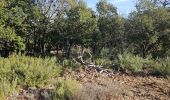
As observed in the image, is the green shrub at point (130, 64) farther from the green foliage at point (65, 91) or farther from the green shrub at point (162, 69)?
the green foliage at point (65, 91)

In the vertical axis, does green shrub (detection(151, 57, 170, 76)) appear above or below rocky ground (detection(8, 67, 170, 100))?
above

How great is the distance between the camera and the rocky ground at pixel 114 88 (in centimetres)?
998

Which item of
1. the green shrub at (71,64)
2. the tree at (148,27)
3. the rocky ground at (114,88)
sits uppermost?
the tree at (148,27)

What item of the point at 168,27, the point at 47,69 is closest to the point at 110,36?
the point at 168,27

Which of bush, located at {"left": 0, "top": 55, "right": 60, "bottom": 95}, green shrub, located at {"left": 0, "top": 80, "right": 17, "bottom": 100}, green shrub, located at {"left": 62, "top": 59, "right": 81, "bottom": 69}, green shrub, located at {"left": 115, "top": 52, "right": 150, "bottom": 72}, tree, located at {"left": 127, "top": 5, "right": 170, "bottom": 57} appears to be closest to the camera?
green shrub, located at {"left": 0, "top": 80, "right": 17, "bottom": 100}

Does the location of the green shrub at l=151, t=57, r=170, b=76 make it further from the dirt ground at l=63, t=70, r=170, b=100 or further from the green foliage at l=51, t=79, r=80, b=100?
the green foliage at l=51, t=79, r=80, b=100

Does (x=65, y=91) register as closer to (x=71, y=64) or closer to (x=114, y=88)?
(x=114, y=88)

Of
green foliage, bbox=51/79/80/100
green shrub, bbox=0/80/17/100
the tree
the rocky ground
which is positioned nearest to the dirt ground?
the rocky ground

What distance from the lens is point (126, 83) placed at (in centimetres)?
1255

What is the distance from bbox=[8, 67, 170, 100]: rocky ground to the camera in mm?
9984

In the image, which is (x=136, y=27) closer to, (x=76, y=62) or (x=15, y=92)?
(x=76, y=62)

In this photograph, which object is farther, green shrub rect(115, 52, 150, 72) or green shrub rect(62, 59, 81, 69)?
green shrub rect(62, 59, 81, 69)

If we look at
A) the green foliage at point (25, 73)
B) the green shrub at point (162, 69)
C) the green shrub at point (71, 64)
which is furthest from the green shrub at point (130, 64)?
the green foliage at point (25, 73)

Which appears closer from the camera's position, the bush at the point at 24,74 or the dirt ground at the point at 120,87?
the dirt ground at the point at 120,87
